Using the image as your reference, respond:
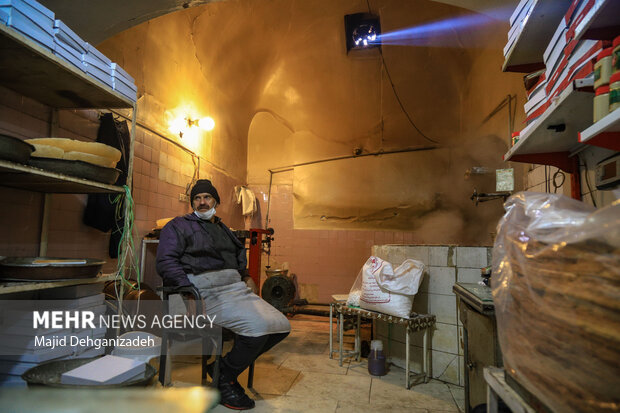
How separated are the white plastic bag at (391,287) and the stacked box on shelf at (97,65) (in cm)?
244

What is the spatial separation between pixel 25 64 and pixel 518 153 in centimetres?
278

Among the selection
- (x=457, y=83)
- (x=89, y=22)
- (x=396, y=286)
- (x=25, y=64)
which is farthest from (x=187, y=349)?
(x=457, y=83)

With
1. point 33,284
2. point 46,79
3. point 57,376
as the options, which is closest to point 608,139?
point 57,376

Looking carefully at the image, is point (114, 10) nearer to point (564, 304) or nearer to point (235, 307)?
point (235, 307)

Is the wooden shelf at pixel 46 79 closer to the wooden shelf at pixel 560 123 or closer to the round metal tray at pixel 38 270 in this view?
the round metal tray at pixel 38 270

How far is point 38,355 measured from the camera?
1778 millimetres

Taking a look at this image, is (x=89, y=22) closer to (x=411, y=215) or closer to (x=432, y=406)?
(x=432, y=406)

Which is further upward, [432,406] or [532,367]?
[532,367]

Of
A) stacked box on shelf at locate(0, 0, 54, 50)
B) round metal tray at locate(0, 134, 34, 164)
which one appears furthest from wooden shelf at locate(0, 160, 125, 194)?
stacked box on shelf at locate(0, 0, 54, 50)

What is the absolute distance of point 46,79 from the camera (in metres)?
2.05

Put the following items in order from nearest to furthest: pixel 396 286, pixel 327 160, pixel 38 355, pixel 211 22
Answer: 1. pixel 38 355
2. pixel 396 286
3. pixel 211 22
4. pixel 327 160

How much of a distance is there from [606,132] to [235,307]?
2095mm

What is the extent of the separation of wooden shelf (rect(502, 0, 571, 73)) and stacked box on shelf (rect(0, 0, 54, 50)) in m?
2.39

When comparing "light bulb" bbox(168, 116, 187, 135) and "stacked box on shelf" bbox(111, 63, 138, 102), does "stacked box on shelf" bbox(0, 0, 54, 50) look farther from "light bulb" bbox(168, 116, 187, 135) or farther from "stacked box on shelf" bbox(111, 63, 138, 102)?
"light bulb" bbox(168, 116, 187, 135)
